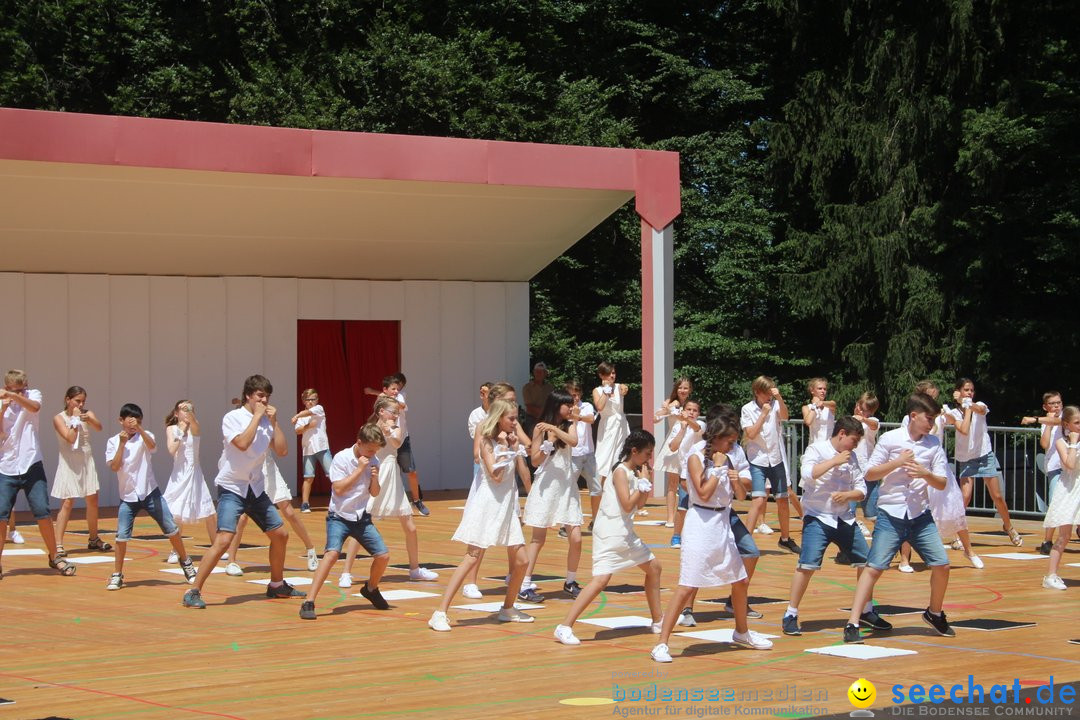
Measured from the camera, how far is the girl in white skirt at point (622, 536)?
8.95m

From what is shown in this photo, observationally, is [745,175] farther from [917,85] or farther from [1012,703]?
[1012,703]

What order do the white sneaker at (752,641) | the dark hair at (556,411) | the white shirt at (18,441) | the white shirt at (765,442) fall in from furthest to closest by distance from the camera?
the white shirt at (765,442)
the white shirt at (18,441)
the dark hair at (556,411)
the white sneaker at (752,641)

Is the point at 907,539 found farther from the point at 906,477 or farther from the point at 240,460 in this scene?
the point at 240,460

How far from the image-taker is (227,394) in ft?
65.8

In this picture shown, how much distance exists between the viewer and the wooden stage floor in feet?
24.2

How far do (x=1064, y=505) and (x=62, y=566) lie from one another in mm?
8630

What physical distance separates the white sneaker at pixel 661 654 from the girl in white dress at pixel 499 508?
1646 mm

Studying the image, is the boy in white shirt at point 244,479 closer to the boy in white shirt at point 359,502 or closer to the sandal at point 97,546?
the boy in white shirt at point 359,502

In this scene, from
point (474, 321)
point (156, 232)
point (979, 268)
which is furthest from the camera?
point (979, 268)

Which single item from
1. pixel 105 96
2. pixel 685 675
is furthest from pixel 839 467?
pixel 105 96

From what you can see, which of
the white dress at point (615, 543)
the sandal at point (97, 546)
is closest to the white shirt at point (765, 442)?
the white dress at point (615, 543)

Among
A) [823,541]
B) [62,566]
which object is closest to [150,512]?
[62,566]

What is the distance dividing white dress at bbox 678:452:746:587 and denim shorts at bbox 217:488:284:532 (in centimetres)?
362

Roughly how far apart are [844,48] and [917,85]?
282 centimetres
